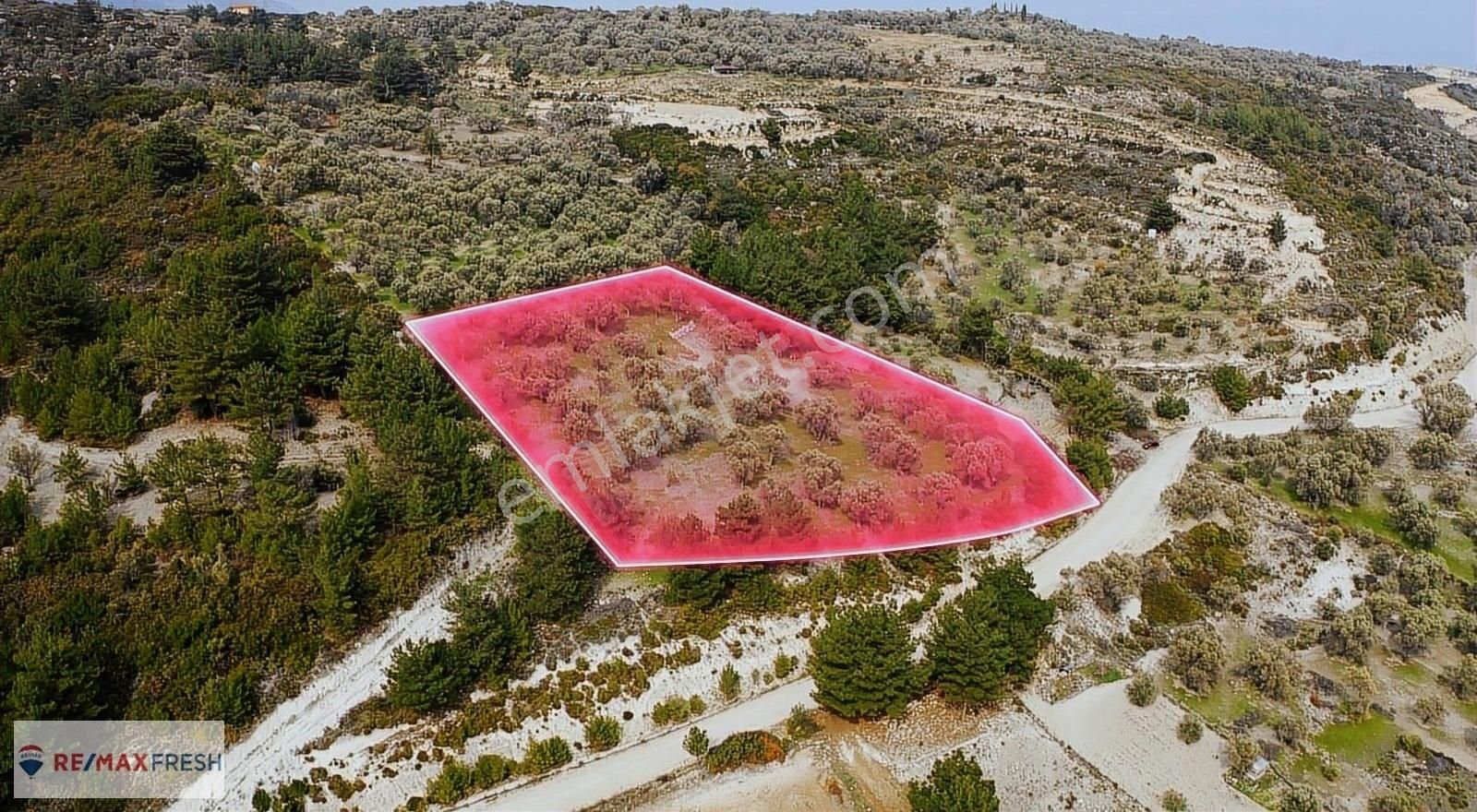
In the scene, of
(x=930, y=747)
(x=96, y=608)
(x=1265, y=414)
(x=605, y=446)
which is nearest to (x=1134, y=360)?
(x=1265, y=414)

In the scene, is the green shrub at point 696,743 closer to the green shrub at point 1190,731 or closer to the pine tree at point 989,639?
the pine tree at point 989,639

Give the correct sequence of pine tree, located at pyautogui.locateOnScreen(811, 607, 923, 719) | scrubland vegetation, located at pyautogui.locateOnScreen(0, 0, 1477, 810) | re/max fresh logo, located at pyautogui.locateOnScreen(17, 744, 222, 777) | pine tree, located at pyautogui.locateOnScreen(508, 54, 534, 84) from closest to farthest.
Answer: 1. re/max fresh logo, located at pyautogui.locateOnScreen(17, 744, 222, 777)
2. pine tree, located at pyautogui.locateOnScreen(811, 607, 923, 719)
3. scrubland vegetation, located at pyautogui.locateOnScreen(0, 0, 1477, 810)
4. pine tree, located at pyautogui.locateOnScreen(508, 54, 534, 84)

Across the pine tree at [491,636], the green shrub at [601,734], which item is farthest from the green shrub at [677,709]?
the pine tree at [491,636]

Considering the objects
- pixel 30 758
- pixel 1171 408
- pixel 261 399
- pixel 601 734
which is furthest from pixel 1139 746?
pixel 261 399

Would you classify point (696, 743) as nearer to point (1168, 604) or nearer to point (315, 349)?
point (1168, 604)

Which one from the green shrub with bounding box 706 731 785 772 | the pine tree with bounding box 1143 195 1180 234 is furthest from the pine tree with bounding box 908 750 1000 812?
the pine tree with bounding box 1143 195 1180 234

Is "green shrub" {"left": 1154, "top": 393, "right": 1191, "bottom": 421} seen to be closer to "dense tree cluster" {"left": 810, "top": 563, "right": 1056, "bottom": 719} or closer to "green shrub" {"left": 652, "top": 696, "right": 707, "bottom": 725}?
"dense tree cluster" {"left": 810, "top": 563, "right": 1056, "bottom": 719}

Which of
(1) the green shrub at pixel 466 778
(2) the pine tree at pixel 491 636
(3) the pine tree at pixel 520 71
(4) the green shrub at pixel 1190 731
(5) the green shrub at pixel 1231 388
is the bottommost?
(1) the green shrub at pixel 466 778

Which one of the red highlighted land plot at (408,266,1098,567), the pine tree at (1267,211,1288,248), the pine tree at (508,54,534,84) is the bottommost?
the pine tree at (1267,211,1288,248)
